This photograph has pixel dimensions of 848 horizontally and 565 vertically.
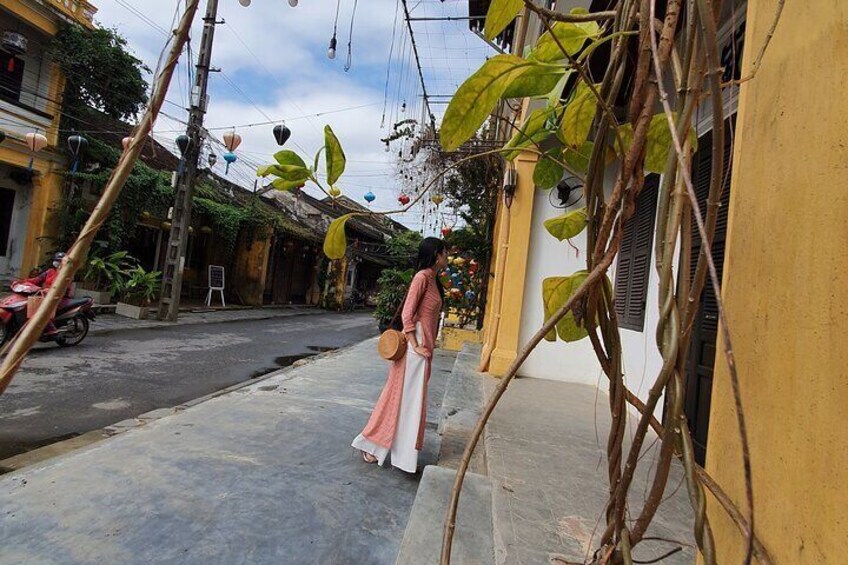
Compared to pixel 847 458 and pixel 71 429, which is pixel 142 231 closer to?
pixel 71 429

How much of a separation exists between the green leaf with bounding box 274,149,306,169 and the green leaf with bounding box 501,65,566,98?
13.2 inches

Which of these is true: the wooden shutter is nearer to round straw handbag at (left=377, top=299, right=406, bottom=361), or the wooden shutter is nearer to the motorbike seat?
round straw handbag at (left=377, top=299, right=406, bottom=361)

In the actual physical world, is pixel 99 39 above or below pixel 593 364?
above

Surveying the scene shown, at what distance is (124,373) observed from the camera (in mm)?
5508

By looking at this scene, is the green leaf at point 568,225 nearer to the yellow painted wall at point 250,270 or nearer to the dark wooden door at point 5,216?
the dark wooden door at point 5,216

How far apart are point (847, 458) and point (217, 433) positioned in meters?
3.52

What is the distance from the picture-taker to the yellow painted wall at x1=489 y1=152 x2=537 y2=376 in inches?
201

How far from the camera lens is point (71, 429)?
3.63 meters

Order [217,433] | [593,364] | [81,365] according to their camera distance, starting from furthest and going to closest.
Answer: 1. [81,365]
2. [593,364]
3. [217,433]

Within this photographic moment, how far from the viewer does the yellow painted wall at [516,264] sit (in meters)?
5.11

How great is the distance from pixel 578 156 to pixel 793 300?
1.38ft

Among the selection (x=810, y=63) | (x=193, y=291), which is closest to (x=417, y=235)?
(x=193, y=291)

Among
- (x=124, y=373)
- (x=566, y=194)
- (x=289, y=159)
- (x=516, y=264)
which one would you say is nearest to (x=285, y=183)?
(x=289, y=159)

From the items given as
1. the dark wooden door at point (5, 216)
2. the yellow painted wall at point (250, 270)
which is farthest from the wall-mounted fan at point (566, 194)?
the yellow painted wall at point (250, 270)
